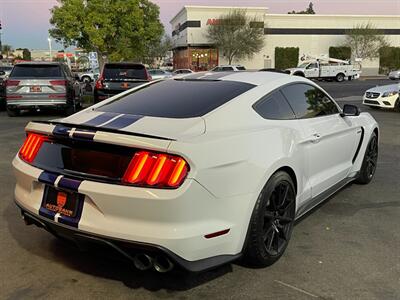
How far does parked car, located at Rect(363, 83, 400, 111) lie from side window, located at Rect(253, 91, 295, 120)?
40.8 feet

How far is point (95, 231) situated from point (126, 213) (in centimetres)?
27

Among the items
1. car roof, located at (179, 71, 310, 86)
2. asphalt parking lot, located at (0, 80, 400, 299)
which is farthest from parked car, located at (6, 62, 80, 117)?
car roof, located at (179, 71, 310, 86)

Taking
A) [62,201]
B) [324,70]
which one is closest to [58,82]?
[62,201]

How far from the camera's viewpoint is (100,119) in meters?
3.66

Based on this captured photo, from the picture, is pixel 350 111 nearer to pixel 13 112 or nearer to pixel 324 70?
pixel 13 112

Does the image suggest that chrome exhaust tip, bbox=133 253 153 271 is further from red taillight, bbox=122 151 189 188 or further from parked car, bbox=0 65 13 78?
parked car, bbox=0 65 13 78

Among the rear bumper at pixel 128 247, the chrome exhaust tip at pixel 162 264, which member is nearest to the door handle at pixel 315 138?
the rear bumper at pixel 128 247

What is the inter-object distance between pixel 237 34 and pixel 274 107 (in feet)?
198

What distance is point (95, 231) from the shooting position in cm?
314

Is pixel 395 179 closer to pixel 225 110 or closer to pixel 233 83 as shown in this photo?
pixel 233 83

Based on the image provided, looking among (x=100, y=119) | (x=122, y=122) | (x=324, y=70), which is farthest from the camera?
(x=324, y=70)

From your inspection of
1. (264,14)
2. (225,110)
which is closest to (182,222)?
(225,110)

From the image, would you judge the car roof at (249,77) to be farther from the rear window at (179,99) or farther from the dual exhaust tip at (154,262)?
the dual exhaust tip at (154,262)

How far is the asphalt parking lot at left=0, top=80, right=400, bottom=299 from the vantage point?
11.2 ft
